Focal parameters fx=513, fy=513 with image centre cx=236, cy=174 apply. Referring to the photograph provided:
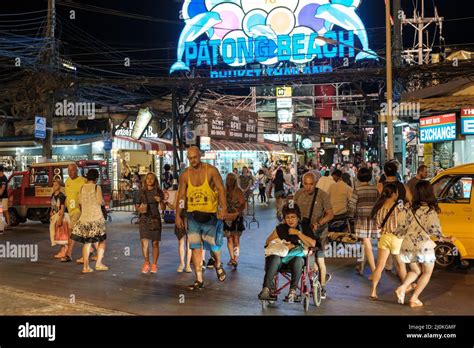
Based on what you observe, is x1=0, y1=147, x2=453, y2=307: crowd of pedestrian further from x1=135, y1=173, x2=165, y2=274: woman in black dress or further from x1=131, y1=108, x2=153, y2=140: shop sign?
x1=131, y1=108, x2=153, y2=140: shop sign

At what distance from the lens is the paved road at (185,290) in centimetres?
673

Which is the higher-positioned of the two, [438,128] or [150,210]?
[438,128]

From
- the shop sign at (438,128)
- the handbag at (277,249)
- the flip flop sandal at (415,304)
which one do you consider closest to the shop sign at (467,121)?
the shop sign at (438,128)

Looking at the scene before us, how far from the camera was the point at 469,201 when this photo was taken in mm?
8719

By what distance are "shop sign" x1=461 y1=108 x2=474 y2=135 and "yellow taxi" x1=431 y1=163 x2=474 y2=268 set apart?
4702mm

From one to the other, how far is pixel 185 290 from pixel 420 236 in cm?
351

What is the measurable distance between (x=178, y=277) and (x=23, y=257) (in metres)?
4.44

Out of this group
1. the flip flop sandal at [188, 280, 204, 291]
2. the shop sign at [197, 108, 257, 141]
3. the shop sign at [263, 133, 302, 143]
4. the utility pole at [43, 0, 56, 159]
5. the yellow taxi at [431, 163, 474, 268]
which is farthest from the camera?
the shop sign at [263, 133, 302, 143]

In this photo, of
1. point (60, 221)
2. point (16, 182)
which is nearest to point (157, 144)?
point (16, 182)

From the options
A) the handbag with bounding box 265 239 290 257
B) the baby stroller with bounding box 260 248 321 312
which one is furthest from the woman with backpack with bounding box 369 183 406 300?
the handbag with bounding box 265 239 290 257

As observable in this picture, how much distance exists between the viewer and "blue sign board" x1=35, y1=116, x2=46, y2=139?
17734 millimetres

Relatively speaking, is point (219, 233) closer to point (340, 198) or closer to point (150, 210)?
point (150, 210)

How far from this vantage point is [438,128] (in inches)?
587

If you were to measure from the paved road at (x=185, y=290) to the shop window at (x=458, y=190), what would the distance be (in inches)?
50.4
